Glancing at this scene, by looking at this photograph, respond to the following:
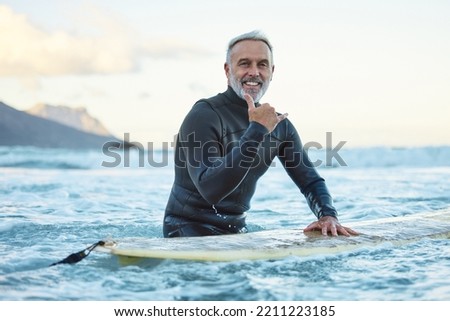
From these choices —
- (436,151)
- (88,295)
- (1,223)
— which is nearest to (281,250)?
(88,295)

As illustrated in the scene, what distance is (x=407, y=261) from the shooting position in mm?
4152

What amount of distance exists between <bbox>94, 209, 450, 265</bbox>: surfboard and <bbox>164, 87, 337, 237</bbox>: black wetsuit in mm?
196

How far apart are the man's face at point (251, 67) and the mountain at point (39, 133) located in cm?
2692

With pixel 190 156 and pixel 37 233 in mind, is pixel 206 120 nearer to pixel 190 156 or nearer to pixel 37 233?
pixel 190 156

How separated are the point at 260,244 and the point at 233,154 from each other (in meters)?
0.87

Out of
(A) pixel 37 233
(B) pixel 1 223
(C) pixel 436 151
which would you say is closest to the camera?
(A) pixel 37 233

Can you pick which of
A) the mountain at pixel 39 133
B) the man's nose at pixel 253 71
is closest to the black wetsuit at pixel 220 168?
the man's nose at pixel 253 71

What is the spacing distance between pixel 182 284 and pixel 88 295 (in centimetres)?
53

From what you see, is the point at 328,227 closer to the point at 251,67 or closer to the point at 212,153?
the point at 212,153

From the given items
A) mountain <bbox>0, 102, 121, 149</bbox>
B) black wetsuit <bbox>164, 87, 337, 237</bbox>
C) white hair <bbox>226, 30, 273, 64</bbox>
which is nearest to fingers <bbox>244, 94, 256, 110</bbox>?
black wetsuit <bbox>164, 87, 337, 237</bbox>

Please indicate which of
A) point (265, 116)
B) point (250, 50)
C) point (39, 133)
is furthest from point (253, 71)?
point (39, 133)

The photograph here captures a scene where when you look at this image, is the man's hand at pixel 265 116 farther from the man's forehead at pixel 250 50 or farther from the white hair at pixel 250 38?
the white hair at pixel 250 38

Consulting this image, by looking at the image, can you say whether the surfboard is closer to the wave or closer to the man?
the man

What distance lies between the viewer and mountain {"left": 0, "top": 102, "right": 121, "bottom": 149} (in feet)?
107
